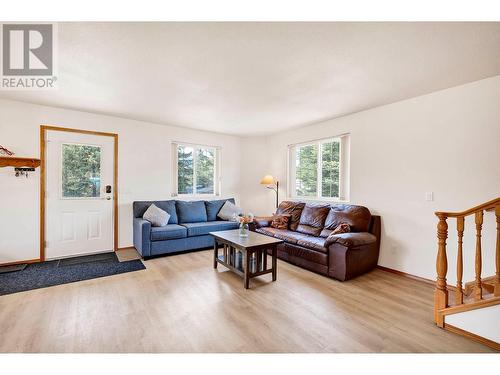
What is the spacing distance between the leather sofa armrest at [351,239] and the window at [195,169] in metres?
3.22

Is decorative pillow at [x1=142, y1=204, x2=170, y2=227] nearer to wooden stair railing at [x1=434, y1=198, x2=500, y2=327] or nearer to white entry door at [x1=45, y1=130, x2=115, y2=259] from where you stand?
white entry door at [x1=45, y1=130, x2=115, y2=259]

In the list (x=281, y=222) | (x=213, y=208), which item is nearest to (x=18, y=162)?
(x=213, y=208)

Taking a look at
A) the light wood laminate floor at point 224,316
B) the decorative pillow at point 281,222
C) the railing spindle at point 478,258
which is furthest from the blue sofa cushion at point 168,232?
the railing spindle at point 478,258

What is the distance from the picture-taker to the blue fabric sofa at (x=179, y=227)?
3.76m

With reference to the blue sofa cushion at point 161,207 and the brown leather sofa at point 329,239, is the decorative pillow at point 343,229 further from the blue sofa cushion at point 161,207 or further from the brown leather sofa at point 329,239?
the blue sofa cushion at point 161,207

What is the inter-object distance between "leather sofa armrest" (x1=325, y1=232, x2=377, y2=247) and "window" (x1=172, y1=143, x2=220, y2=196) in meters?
3.22

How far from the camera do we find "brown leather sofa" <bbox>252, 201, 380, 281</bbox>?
9.60 ft

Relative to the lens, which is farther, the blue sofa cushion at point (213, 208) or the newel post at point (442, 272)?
the blue sofa cushion at point (213, 208)

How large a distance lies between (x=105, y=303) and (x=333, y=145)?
4.09 m

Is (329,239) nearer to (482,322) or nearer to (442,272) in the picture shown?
(442,272)

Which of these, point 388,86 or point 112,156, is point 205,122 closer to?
point 112,156
